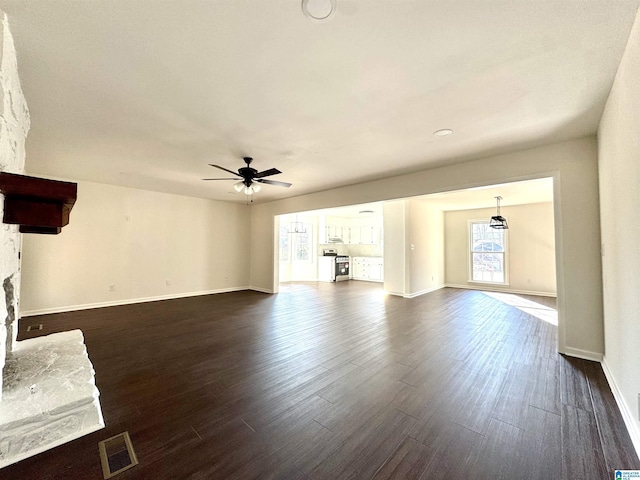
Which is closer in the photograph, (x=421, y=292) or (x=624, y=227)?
(x=624, y=227)

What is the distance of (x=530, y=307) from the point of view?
5.59m

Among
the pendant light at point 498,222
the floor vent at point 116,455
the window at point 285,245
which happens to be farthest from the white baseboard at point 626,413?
the window at point 285,245

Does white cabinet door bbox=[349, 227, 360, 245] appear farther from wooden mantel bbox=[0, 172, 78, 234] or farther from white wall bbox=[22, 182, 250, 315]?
wooden mantel bbox=[0, 172, 78, 234]

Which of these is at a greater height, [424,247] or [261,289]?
[424,247]

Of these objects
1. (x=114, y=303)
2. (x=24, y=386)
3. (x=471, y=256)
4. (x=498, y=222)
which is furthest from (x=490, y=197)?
(x=114, y=303)

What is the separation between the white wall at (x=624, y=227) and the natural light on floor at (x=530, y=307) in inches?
94.8

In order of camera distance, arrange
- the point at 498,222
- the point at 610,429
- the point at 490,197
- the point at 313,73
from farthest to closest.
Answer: the point at 498,222 → the point at 490,197 → the point at 313,73 → the point at 610,429

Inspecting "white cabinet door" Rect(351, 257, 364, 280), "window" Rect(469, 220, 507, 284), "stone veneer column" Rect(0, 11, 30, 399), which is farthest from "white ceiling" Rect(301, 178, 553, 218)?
"stone veneer column" Rect(0, 11, 30, 399)

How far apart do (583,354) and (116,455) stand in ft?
14.8

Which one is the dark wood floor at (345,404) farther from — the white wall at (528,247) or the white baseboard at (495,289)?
the white wall at (528,247)

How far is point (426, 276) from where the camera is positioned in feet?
24.9

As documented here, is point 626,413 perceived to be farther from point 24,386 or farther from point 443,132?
point 24,386

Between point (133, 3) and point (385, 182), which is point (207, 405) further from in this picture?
point (385, 182)

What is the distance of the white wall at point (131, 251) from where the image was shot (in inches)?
196
